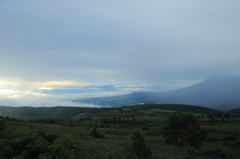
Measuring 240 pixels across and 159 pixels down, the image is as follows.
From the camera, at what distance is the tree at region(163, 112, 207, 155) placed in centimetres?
2711

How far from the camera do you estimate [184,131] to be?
28000 millimetres

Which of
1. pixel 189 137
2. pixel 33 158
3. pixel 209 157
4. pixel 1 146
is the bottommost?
pixel 209 157

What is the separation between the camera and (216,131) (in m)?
62.2

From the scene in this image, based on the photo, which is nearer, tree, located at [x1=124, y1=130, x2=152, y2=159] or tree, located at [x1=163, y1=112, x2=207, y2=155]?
tree, located at [x1=124, y1=130, x2=152, y2=159]

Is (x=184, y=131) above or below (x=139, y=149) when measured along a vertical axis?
above

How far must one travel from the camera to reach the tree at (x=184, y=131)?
27109 millimetres

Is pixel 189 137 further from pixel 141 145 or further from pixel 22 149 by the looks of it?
pixel 22 149

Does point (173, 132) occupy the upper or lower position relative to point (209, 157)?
upper

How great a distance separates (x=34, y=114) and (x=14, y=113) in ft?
84.6

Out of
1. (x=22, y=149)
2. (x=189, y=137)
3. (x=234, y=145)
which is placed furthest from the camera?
(x=234, y=145)

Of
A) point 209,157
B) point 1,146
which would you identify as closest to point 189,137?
point 209,157

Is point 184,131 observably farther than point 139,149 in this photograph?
Yes

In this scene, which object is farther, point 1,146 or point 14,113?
point 14,113

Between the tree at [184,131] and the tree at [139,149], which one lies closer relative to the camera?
the tree at [139,149]
